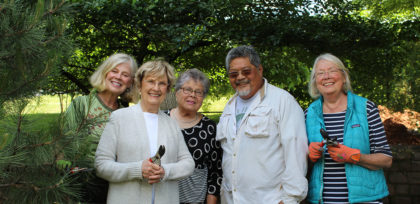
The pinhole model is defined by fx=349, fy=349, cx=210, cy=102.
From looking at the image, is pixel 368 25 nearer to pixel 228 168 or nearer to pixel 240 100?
pixel 240 100

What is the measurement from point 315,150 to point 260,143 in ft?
1.47

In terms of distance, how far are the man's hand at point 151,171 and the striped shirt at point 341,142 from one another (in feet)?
4.03

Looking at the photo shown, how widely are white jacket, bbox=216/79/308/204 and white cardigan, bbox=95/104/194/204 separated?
0.49 m

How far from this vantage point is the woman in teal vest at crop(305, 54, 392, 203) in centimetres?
246

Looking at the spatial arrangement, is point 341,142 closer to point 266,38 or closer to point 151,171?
point 151,171

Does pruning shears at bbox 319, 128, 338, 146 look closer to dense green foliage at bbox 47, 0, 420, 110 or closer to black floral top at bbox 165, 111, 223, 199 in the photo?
black floral top at bbox 165, 111, 223, 199

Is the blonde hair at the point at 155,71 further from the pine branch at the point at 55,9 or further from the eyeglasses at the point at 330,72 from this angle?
the eyeglasses at the point at 330,72

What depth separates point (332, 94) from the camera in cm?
270

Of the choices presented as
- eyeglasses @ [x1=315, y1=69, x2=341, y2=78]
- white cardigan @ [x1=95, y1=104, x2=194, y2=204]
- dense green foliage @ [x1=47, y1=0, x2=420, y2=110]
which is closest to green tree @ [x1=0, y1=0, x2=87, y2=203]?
white cardigan @ [x1=95, y1=104, x2=194, y2=204]

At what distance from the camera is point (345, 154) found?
2.42 meters

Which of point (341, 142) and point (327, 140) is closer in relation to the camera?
point (327, 140)

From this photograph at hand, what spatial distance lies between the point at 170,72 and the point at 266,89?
841 millimetres

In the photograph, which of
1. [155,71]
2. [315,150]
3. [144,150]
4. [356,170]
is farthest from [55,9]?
[356,170]

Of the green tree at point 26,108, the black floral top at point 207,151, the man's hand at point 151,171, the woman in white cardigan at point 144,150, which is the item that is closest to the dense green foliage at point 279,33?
the black floral top at point 207,151
